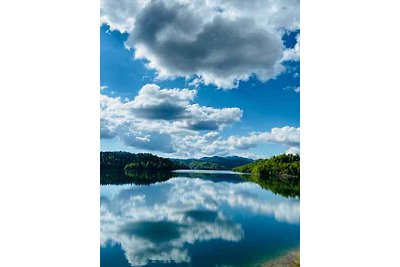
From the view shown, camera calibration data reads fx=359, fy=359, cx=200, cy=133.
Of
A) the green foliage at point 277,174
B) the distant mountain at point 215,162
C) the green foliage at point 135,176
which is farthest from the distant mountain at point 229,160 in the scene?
the green foliage at point 135,176

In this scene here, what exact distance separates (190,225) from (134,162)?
1699 mm

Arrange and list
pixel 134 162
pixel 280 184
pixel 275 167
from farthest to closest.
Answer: pixel 280 184 < pixel 275 167 < pixel 134 162

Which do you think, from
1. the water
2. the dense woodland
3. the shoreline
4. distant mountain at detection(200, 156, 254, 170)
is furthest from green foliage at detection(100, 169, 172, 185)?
the shoreline

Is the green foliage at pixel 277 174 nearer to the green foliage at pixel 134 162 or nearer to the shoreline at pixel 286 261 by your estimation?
the green foliage at pixel 134 162

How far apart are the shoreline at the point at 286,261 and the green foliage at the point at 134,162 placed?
239 centimetres

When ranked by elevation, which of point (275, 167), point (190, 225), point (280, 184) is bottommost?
point (190, 225)

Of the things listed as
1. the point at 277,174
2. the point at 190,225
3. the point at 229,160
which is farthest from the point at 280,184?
the point at 190,225

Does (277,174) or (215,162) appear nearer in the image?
(215,162)

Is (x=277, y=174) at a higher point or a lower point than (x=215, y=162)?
lower

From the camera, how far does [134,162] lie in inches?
257

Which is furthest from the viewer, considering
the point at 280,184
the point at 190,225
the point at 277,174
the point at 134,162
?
the point at 277,174

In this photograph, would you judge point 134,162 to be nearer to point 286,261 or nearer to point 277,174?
point 286,261

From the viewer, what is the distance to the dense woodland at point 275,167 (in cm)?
712

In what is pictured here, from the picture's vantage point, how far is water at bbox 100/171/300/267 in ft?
16.2
